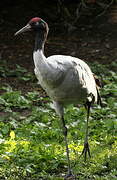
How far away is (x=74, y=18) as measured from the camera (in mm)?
13820

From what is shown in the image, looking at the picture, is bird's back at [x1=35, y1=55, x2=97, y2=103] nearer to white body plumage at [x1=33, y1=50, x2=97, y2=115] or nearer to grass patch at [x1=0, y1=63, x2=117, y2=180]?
white body plumage at [x1=33, y1=50, x2=97, y2=115]

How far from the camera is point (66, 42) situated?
13188 millimetres

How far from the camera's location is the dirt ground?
12.2m

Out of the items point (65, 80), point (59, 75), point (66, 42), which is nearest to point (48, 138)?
point (65, 80)

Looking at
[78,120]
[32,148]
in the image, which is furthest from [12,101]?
[32,148]

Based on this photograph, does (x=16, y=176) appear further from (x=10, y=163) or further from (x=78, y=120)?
(x=78, y=120)

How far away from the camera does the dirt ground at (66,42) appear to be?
40.0 ft

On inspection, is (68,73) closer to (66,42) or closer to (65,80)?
(65,80)

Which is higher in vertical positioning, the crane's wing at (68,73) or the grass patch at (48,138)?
the crane's wing at (68,73)

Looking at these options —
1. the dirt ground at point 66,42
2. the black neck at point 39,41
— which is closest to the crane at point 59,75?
the black neck at point 39,41

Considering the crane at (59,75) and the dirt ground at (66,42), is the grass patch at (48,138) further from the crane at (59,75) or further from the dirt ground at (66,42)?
the dirt ground at (66,42)

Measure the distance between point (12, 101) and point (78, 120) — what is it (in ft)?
4.87

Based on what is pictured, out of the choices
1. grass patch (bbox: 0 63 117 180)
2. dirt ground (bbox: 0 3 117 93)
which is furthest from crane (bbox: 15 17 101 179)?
dirt ground (bbox: 0 3 117 93)

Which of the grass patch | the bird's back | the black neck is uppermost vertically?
the black neck
